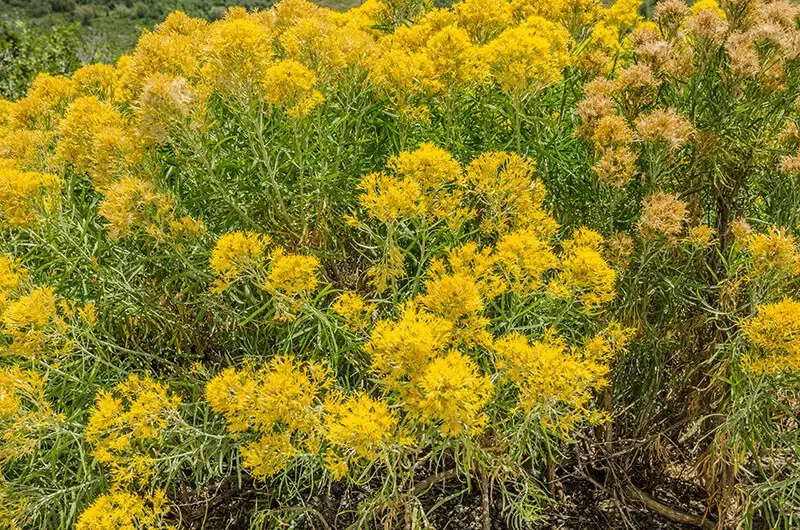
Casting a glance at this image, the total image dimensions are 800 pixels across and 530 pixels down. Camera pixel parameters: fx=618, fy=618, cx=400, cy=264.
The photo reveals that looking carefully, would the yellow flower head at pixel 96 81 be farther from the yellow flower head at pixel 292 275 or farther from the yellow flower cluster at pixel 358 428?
the yellow flower cluster at pixel 358 428

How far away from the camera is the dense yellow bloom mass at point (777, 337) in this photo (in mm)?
1687

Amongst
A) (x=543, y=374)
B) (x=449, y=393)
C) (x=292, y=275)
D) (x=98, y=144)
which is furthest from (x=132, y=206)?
(x=543, y=374)

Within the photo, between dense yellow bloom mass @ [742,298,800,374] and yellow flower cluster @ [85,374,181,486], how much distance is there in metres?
1.73

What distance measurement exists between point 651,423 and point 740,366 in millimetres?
918

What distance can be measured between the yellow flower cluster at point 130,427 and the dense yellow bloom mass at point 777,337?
1.73 metres

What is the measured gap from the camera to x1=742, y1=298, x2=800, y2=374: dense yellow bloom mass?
5.53ft

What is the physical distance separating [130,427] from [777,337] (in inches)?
77.1

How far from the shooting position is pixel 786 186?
2.25 m

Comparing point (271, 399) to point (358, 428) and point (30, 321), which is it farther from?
point (30, 321)

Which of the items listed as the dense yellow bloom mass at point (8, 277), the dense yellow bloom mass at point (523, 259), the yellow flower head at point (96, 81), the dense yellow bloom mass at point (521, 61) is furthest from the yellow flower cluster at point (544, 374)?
the yellow flower head at point (96, 81)

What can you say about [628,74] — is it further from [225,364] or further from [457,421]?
[225,364]

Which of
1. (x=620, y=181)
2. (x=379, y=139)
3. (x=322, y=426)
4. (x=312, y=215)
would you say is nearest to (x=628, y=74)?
(x=620, y=181)

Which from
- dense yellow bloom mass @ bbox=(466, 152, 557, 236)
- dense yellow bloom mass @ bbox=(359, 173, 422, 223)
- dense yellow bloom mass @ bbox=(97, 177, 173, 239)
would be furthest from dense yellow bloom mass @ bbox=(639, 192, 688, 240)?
dense yellow bloom mass @ bbox=(97, 177, 173, 239)

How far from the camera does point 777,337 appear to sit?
5.65 ft
